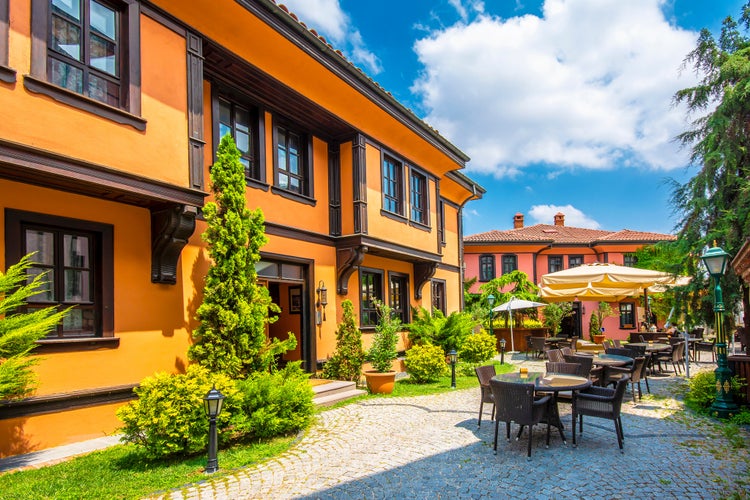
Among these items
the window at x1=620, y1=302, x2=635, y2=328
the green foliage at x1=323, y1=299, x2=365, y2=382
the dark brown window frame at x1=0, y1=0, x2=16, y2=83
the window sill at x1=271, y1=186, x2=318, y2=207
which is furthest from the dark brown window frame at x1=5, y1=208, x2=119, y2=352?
the window at x1=620, y1=302, x2=635, y2=328

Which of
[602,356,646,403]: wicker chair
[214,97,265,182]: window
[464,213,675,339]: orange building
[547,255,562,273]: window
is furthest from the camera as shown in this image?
[547,255,562,273]: window

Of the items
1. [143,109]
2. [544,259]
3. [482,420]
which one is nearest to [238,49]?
[143,109]

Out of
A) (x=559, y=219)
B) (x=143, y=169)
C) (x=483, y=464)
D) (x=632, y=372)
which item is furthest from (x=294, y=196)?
(x=559, y=219)

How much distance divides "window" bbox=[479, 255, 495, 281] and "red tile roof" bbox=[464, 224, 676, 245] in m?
1.15

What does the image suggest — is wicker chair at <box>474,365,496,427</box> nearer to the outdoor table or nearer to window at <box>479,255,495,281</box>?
the outdoor table

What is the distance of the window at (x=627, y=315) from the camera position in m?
30.0

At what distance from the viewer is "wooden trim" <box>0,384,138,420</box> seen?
534 centimetres

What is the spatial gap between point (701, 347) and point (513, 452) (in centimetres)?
1181

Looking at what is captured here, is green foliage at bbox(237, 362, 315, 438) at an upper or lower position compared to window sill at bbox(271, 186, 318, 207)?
lower

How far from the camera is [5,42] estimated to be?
5184mm

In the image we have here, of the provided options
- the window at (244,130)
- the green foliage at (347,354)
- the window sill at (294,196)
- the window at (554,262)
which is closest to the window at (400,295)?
the green foliage at (347,354)

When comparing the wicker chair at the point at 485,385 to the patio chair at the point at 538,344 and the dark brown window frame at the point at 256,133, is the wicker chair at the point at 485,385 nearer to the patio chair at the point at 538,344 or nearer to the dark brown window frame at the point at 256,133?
the dark brown window frame at the point at 256,133

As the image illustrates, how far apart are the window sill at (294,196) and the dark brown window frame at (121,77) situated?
3.37 m

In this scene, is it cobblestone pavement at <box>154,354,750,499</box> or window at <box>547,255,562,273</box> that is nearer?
cobblestone pavement at <box>154,354,750,499</box>
